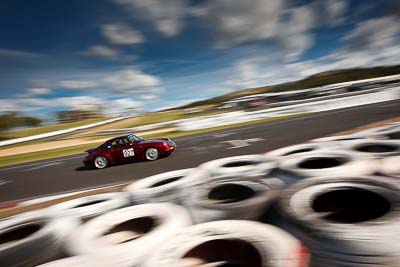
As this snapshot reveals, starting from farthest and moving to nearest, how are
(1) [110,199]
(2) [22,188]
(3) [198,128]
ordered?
(3) [198,128] < (2) [22,188] < (1) [110,199]

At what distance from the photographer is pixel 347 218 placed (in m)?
2.68

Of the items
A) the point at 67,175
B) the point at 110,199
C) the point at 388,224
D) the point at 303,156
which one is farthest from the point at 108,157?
the point at 388,224

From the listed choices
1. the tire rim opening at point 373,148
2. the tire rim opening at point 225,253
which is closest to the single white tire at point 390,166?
the tire rim opening at point 373,148

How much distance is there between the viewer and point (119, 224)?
10.1 ft

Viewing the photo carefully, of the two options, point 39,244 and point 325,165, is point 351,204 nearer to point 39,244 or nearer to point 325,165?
point 325,165

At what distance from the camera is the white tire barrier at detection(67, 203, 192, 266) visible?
7.19 ft

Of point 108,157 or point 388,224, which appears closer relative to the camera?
point 388,224

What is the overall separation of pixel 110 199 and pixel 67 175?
5.47 metres

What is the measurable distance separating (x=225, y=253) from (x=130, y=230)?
1.46 meters

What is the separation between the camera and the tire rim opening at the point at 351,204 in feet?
8.49

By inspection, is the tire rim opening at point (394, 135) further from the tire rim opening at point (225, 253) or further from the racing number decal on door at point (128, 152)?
the racing number decal on door at point (128, 152)

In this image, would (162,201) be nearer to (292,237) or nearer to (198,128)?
(292,237)

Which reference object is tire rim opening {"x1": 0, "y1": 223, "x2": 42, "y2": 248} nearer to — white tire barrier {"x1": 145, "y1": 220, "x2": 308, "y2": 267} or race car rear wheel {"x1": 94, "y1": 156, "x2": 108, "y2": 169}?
white tire barrier {"x1": 145, "y1": 220, "x2": 308, "y2": 267}

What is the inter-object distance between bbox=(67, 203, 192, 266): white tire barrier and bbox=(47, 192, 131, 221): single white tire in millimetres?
517
